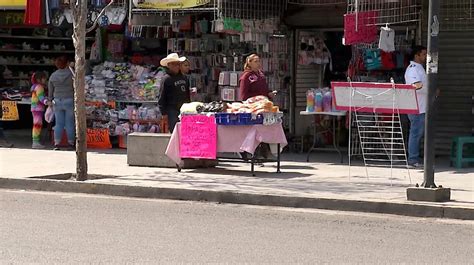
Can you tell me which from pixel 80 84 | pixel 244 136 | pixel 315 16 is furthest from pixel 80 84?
pixel 315 16

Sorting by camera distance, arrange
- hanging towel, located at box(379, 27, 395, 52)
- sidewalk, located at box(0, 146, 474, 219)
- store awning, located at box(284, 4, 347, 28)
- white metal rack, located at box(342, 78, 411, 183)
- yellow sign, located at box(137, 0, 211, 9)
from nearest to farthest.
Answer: sidewalk, located at box(0, 146, 474, 219) < white metal rack, located at box(342, 78, 411, 183) < hanging towel, located at box(379, 27, 395, 52) < yellow sign, located at box(137, 0, 211, 9) < store awning, located at box(284, 4, 347, 28)

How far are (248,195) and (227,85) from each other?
577 centimetres

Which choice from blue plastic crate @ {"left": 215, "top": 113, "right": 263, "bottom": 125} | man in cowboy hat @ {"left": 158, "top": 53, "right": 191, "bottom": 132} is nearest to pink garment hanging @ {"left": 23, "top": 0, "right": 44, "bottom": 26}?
man in cowboy hat @ {"left": 158, "top": 53, "right": 191, "bottom": 132}

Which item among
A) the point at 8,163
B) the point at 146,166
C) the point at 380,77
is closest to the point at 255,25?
the point at 380,77

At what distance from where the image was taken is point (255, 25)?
1725 centimetres

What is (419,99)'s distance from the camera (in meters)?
14.4

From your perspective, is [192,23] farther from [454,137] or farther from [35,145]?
[454,137]

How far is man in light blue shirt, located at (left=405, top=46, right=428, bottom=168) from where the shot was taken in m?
14.6

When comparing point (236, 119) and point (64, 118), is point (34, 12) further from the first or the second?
point (236, 119)

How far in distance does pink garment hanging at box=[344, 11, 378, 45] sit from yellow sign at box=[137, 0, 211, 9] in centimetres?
269

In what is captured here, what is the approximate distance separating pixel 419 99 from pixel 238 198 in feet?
13.1

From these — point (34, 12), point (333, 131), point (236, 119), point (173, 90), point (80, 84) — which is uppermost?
point (34, 12)

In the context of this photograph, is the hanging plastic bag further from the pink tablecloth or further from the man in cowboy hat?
the pink tablecloth

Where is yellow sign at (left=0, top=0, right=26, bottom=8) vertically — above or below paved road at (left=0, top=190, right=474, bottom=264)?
above
